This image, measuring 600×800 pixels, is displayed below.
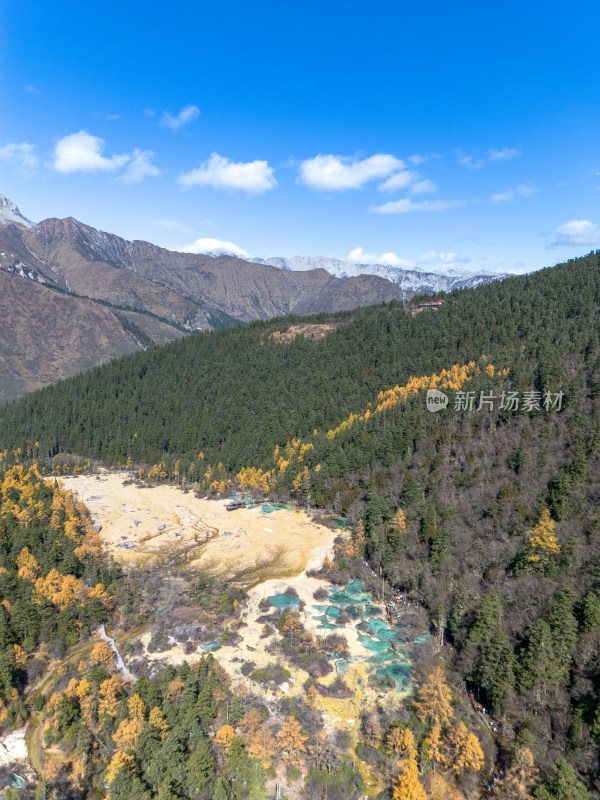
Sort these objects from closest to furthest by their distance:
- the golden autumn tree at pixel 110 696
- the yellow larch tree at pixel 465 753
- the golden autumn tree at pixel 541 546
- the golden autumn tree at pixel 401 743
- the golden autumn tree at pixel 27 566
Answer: the yellow larch tree at pixel 465 753
the golden autumn tree at pixel 401 743
the golden autumn tree at pixel 110 696
the golden autumn tree at pixel 541 546
the golden autumn tree at pixel 27 566

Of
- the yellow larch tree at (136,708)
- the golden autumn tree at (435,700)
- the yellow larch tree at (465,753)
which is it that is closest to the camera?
the yellow larch tree at (465,753)

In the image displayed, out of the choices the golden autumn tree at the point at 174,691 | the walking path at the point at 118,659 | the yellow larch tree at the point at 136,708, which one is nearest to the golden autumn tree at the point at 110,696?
the walking path at the point at 118,659

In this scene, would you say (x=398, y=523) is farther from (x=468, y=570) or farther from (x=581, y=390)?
(x=581, y=390)

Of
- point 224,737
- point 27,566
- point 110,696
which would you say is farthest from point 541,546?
point 27,566

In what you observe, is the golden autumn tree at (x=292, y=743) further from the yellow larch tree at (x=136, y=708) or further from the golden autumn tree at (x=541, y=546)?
the golden autumn tree at (x=541, y=546)

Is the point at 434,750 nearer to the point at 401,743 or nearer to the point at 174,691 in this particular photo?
the point at 401,743

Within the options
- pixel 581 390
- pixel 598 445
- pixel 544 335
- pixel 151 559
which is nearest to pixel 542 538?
pixel 598 445
